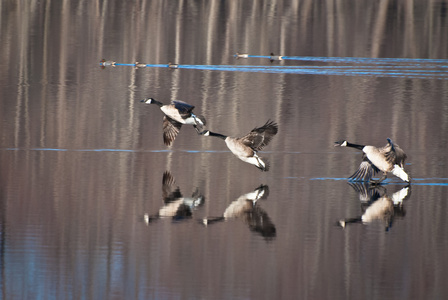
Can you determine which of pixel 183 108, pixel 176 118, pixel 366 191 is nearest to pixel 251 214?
pixel 366 191

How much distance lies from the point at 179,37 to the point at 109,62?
811cm

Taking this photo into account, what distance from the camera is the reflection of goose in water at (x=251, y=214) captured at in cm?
→ 988

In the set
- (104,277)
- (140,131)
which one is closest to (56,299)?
(104,277)

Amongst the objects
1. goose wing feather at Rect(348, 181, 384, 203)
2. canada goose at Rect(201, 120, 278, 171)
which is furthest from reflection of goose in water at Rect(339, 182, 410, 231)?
canada goose at Rect(201, 120, 278, 171)

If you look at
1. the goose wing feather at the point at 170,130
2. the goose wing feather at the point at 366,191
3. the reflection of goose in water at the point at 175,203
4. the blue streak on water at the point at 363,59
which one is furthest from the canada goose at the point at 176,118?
the blue streak on water at the point at 363,59

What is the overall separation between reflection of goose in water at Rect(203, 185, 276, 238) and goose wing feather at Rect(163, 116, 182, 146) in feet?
9.20

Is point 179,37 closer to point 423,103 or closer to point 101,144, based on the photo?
point 423,103

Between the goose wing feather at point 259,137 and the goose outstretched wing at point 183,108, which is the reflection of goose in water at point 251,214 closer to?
the goose wing feather at point 259,137

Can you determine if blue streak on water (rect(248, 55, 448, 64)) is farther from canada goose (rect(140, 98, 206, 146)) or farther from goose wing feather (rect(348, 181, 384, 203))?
goose wing feather (rect(348, 181, 384, 203))

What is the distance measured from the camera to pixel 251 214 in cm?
1045

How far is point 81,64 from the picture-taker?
85.4ft

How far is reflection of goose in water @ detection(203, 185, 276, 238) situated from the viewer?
9.88 m

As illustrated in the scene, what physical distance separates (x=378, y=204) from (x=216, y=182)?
2.10 meters

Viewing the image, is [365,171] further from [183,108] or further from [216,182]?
[183,108]
